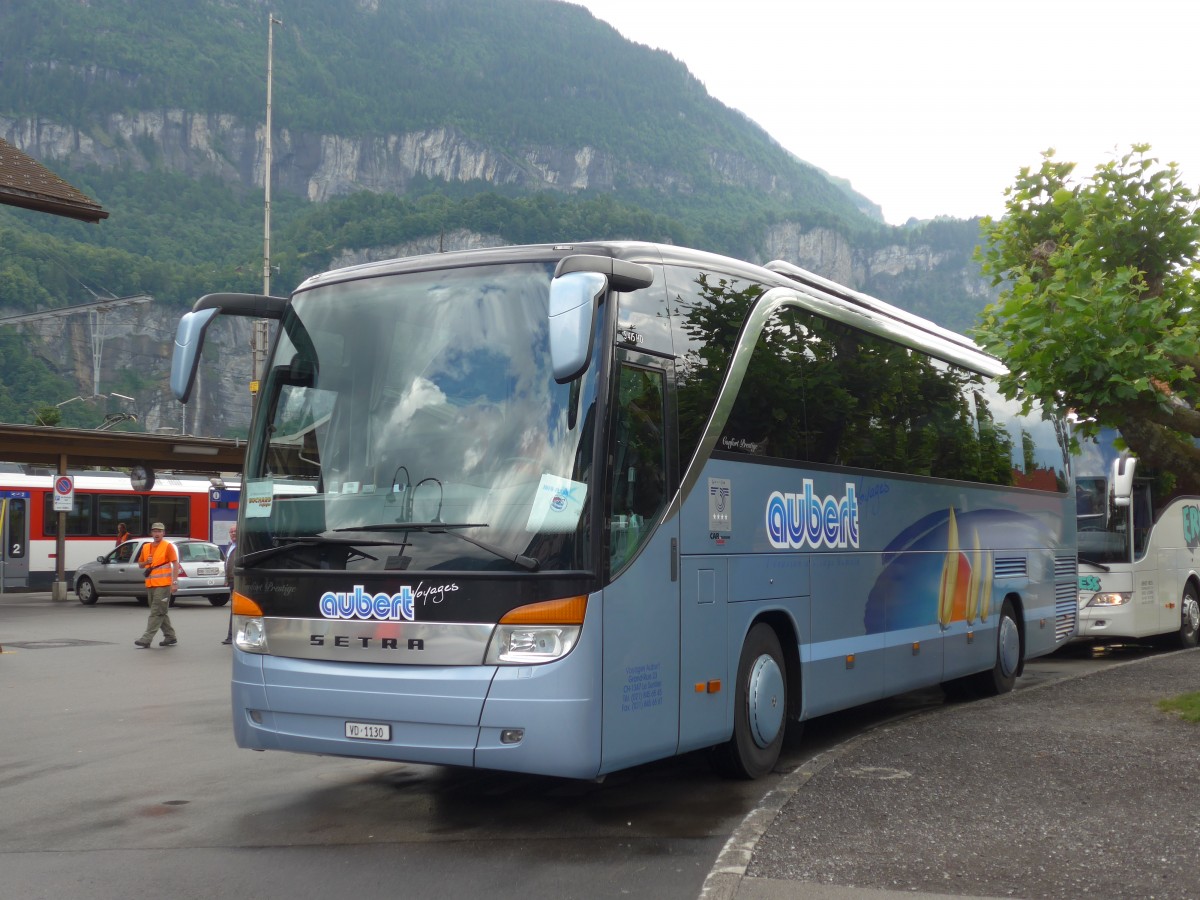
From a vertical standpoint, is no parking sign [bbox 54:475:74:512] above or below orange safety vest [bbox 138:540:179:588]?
above

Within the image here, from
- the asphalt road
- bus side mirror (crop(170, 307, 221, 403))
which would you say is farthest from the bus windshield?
the asphalt road

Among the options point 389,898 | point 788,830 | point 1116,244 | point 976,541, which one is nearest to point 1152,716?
point 976,541

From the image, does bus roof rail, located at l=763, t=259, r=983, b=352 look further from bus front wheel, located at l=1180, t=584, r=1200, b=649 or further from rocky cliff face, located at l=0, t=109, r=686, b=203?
rocky cliff face, located at l=0, t=109, r=686, b=203

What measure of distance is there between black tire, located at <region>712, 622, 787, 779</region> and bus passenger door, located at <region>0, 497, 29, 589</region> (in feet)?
104

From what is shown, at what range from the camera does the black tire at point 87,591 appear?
1242 inches

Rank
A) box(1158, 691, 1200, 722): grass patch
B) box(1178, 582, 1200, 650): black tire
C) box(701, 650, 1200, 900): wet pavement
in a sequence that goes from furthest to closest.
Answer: box(1178, 582, 1200, 650): black tire
box(1158, 691, 1200, 722): grass patch
box(701, 650, 1200, 900): wet pavement

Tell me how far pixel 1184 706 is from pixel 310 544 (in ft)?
23.3

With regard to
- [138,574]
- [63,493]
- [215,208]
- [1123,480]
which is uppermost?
[215,208]

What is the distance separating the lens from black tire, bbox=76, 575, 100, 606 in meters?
31.5

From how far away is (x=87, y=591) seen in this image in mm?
31688

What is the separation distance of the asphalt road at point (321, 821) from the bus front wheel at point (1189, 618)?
9256 mm

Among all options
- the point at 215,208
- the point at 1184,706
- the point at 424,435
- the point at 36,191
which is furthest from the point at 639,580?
the point at 215,208

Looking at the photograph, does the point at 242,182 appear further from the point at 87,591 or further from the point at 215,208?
the point at 87,591

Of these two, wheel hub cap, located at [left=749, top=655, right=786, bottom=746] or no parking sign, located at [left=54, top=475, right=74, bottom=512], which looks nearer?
wheel hub cap, located at [left=749, top=655, right=786, bottom=746]
